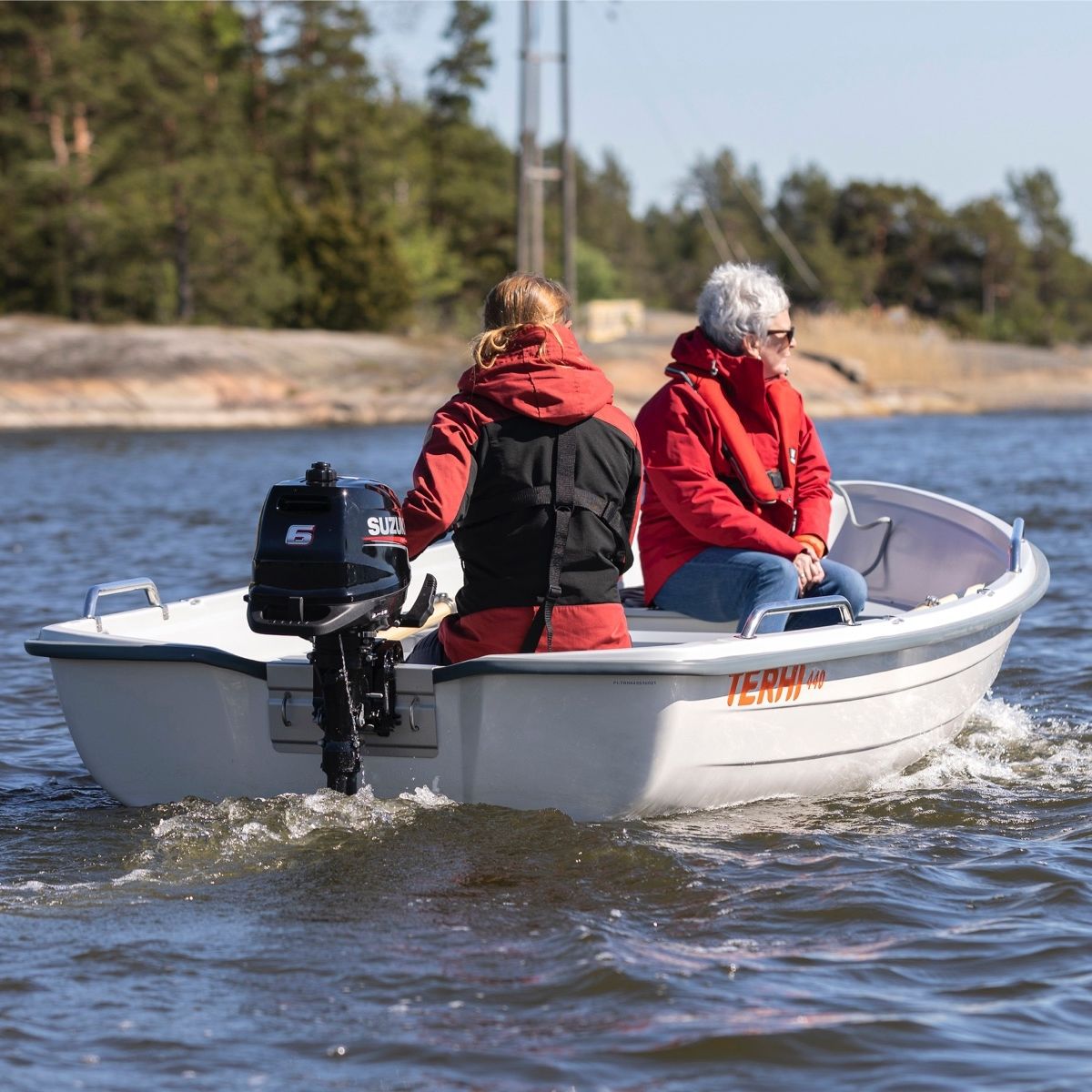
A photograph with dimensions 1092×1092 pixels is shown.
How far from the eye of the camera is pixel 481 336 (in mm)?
4137

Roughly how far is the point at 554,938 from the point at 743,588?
158 centimetres

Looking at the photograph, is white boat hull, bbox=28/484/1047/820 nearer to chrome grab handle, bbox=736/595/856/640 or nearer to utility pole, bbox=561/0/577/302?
chrome grab handle, bbox=736/595/856/640

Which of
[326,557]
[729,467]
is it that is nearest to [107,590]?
[326,557]

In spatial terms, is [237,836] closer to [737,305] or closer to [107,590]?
[107,590]

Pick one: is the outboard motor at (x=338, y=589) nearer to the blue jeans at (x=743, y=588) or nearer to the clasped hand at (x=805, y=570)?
the blue jeans at (x=743, y=588)

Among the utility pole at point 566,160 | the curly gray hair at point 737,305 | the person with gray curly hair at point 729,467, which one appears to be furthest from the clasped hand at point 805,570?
the utility pole at point 566,160

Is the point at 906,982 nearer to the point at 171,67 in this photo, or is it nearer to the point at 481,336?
the point at 481,336

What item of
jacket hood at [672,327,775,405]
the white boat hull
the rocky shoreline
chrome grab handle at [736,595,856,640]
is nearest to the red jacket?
jacket hood at [672,327,775,405]

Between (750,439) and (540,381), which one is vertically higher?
(540,381)

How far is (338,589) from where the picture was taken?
404 centimetres

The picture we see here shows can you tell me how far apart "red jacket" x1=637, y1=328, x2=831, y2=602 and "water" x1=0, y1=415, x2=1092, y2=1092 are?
839 mm

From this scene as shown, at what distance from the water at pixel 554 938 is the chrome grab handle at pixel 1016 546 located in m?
0.63

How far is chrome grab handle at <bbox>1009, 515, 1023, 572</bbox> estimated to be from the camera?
577 centimetres

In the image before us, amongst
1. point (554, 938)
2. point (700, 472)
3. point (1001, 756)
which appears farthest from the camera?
point (1001, 756)
